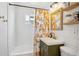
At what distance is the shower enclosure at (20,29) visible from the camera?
141 cm

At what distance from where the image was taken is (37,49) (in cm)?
155

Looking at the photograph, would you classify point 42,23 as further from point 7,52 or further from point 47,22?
point 7,52

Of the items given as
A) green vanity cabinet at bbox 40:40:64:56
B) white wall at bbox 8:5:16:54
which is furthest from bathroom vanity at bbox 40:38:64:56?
white wall at bbox 8:5:16:54

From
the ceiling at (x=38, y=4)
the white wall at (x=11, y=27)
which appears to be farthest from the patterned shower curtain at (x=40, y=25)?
the white wall at (x=11, y=27)

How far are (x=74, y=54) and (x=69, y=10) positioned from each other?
0.64 meters

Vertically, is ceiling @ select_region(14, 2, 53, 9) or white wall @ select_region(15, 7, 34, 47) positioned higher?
ceiling @ select_region(14, 2, 53, 9)

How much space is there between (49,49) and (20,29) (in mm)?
537

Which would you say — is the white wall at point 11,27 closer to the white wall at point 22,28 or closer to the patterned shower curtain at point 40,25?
the white wall at point 22,28

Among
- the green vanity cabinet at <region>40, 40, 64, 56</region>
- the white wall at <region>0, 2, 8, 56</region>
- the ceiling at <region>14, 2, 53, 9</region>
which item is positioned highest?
the ceiling at <region>14, 2, 53, 9</region>

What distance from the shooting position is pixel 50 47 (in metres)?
1.61

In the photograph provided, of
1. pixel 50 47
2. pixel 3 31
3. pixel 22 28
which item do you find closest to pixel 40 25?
pixel 22 28

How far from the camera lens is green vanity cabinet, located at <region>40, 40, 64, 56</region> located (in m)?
1.49

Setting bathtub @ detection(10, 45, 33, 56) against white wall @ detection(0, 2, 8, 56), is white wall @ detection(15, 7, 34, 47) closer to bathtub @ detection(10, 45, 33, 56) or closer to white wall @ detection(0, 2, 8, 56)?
bathtub @ detection(10, 45, 33, 56)

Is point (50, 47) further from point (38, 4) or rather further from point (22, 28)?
point (38, 4)
